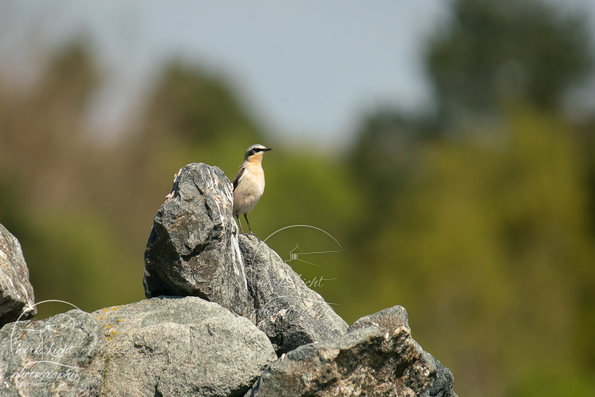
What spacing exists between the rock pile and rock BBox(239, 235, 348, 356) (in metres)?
0.02

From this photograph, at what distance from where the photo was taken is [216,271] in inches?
324

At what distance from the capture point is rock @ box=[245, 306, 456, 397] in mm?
6504

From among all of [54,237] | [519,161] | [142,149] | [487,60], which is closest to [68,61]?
A: [142,149]

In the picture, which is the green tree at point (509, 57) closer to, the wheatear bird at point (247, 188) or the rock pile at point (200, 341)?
the wheatear bird at point (247, 188)

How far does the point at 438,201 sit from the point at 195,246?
185 feet

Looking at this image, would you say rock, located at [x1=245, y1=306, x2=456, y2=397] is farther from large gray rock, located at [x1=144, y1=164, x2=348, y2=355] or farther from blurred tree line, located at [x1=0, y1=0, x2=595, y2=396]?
blurred tree line, located at [x1=0, y1=0, x2=595, y2=396]

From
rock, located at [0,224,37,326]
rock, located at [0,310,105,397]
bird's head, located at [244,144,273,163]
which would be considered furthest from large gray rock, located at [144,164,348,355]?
bird's head, located at [244,144,273,163]

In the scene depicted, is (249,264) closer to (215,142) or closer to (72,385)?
(72,385)

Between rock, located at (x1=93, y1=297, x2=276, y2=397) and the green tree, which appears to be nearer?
rock, located at (x1=93, y1=297, x2=276, y2=397)

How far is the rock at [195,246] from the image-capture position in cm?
792

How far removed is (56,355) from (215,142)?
295 feet

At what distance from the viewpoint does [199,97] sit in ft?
319

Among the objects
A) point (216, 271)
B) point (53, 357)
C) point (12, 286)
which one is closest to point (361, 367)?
point (216, 271)
